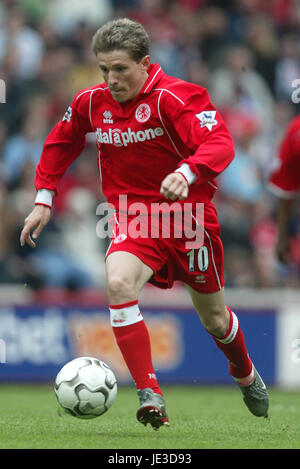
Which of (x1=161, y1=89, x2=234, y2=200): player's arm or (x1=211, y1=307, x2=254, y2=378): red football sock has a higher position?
(x1=161, y1=89, x2=234, y2=200): player's arm

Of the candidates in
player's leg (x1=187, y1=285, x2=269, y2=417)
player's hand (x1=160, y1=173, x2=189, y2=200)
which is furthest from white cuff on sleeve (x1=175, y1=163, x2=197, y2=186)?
player's leg (x1=187, y1=285, x2=269, y2=417)

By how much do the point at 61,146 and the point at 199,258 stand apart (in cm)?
111

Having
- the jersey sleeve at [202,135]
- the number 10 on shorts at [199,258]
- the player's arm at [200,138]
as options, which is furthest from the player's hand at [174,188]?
the number 10 on shorts at [199,258]

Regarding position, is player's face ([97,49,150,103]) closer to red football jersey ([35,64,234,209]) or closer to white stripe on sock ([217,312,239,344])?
red football jersey ([35,64,234,209])

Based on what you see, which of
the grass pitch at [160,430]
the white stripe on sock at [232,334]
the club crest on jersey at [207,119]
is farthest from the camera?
the white stripe on sock at [232,334]

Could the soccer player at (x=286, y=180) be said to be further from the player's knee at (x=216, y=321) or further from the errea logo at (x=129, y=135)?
the errea logo at (x=129, y=135)

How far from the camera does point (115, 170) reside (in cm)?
561

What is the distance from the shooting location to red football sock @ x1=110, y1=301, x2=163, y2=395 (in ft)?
16.8

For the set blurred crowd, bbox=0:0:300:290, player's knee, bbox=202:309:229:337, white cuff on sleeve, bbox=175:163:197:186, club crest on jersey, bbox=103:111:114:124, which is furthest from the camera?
blurred crowd, bbox=0:0:300:290

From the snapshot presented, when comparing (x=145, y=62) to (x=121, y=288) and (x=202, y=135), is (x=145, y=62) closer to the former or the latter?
(x=202, y=135)

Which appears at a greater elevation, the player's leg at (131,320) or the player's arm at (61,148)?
the player's arm at (61,148)

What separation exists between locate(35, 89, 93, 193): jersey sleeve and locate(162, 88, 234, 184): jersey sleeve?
680 millimetres

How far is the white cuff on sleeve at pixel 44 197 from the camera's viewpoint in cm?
567
